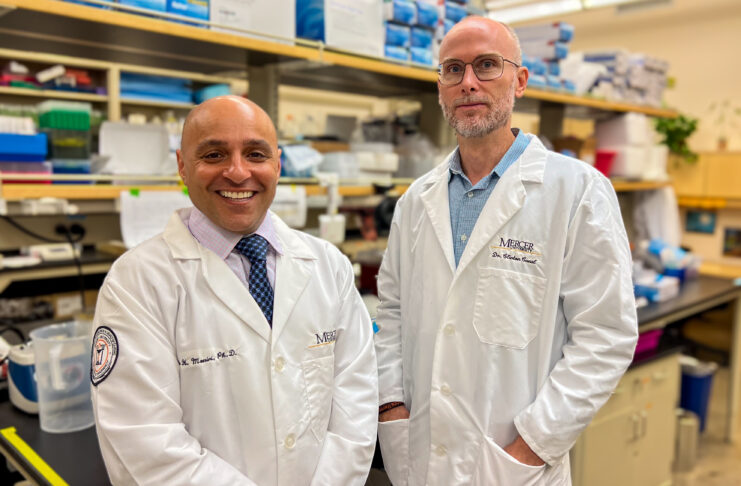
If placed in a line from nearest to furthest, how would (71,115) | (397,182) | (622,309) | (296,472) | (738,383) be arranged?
(296,472)
(622,309)
(71,115)
(397,182)
(738,383)

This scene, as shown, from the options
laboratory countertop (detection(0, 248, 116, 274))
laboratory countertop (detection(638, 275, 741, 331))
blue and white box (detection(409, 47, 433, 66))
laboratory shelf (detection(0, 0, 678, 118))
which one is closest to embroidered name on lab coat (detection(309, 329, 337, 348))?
laboratory shelf (detection(0, 0, 678, 118))

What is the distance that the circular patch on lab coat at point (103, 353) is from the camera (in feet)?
3.22

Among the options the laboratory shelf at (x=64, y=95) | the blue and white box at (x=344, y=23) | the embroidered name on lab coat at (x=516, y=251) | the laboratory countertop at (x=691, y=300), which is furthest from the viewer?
the laboratory shelf at (x=64, y=95)

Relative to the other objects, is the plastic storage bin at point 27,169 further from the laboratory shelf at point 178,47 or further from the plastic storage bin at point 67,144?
the laboratory shelf at point 178,47

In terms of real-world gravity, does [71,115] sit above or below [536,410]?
above

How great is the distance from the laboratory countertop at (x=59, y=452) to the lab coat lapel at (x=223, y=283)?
492 mm

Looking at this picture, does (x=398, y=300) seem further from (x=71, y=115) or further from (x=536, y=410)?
(x=71, y=115)

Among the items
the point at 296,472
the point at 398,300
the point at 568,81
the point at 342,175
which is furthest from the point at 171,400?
the point at 568,81

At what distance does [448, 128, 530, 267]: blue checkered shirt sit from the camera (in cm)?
139

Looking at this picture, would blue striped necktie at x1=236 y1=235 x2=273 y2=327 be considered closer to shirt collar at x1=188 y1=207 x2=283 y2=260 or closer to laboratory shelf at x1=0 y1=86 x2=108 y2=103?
shirt collar at x1=188 y1=207 x2=283 y2=260

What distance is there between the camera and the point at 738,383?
11.8 ft

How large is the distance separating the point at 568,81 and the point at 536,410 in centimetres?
238

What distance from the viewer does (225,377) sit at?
1.07m

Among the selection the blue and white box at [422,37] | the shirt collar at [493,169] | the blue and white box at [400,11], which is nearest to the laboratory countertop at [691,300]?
the shirt collar at [493,169]
